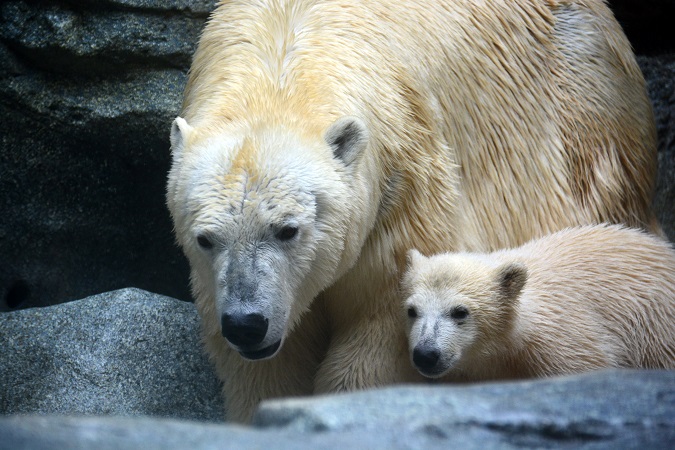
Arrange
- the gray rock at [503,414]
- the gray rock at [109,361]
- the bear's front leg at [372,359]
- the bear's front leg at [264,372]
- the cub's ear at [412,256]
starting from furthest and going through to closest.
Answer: the gray rock at [109,361], the bear's front leg at [264,372], the bear's front leg at [372,359], the cub's ear at [412,256], the gray rock at [503,414]

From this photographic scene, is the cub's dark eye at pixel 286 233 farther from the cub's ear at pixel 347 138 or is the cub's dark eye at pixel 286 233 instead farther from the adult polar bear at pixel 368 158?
the cub's ear at pixel 347 138

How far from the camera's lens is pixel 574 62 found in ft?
13.8

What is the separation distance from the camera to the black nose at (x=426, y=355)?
306 centimetres

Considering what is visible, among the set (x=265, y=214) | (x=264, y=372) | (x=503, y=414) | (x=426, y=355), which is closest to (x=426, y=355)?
(x=426, y=355)

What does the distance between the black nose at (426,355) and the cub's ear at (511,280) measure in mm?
428

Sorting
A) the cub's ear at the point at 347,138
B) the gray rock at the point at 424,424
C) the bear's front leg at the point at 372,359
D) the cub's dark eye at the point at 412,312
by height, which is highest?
the gray rock at the point at 424,424

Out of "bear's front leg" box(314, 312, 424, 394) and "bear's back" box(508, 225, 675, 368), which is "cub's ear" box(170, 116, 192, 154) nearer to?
"bear's front leg" box(314, 312, 424, 394)

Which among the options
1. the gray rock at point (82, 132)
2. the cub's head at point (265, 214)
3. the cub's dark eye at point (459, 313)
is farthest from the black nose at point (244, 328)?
the gray rock at point (82, 132)

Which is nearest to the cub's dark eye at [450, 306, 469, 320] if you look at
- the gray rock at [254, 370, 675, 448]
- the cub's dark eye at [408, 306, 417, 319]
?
the cub's dark eye at [408, 306, 417, 319]

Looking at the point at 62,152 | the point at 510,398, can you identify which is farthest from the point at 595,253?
the point at 62,152

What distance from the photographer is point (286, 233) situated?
9.77 feet

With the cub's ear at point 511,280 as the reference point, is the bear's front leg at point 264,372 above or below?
below

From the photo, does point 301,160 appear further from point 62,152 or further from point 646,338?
point 62,152

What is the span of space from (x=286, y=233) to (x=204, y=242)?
0.96 ft
